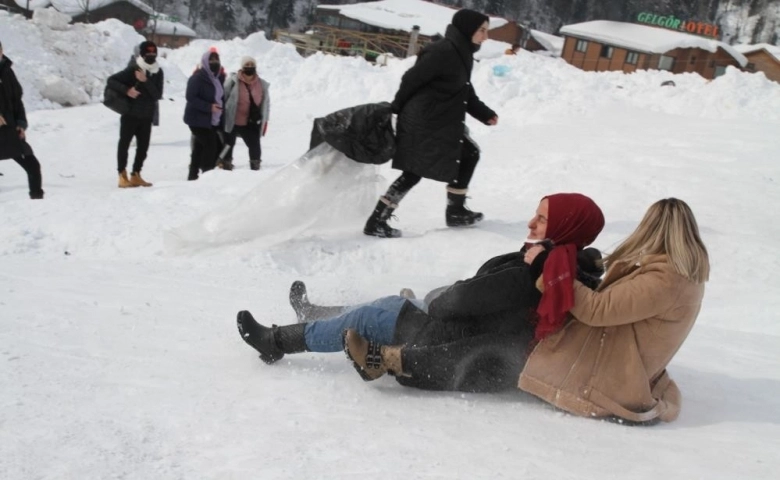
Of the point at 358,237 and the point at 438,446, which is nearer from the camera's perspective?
the point at 438,446

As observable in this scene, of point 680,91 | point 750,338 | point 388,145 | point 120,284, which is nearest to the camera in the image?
point 120,284

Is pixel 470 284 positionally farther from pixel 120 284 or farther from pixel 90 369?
pixel 120 284

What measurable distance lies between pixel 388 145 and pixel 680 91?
10.0 m

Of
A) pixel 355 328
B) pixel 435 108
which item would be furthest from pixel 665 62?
pixel 355 328

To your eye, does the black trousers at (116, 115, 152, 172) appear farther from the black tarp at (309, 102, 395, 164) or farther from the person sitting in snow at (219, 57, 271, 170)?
the black tarp at (309, 102, 395, 164)

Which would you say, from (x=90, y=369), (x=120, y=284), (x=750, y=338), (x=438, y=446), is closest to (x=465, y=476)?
(x=438, y=446)

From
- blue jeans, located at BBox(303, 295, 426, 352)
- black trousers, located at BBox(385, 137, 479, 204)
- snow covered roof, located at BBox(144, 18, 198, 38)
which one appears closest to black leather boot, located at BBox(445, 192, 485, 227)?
black trousers, located at BBox(385, 137, 479, 204)

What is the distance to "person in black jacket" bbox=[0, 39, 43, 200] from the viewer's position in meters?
7.04

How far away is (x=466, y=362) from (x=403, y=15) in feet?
171

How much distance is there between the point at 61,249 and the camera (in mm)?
5152

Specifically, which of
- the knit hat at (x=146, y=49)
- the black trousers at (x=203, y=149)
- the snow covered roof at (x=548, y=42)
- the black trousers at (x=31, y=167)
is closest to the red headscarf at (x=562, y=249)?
the black trousers at (x=31, y=167)

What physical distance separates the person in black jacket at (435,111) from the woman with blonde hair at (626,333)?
2638mm

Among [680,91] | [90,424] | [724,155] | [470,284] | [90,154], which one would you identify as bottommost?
[90,154]

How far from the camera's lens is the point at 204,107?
8.54 m
